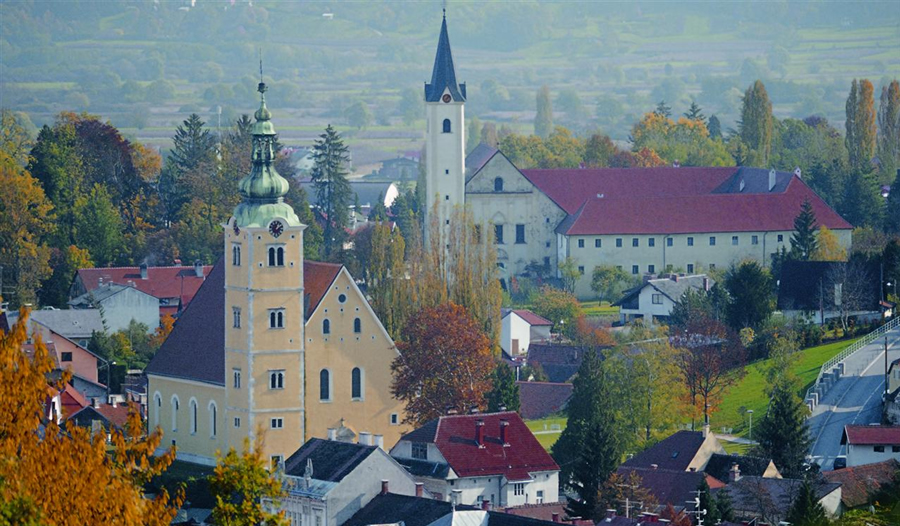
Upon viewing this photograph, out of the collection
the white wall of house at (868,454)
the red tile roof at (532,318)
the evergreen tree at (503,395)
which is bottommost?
the white wall of house at (868,454)

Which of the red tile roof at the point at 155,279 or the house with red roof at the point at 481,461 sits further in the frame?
the red tile roof at the point at 155,279

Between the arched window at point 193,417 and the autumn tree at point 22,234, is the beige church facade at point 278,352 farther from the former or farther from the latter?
the autumn tree at point 22,234

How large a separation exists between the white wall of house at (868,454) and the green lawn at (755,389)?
24.4 ft

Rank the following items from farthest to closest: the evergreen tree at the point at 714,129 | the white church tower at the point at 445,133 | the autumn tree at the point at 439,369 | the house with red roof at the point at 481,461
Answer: the evergreen tree at the point at 714,129 < the white church tower at the point at 445,133 < the autumn tree at the point at 439,369 < the house with red roof at the point at 481,461

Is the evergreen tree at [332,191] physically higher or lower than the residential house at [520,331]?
higher

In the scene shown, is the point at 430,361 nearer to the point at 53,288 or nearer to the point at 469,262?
the point at 469,262

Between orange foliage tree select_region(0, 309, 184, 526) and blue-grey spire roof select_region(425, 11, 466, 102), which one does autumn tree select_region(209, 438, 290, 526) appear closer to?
orange foliage tree select_region(0, 309, 184, 526)

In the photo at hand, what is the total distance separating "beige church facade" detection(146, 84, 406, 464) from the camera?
67.7 metres

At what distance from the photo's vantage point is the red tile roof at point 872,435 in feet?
204

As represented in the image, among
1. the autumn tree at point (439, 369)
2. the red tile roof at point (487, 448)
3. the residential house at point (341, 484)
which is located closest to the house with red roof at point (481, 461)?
the red tile roof at point (487, 448)

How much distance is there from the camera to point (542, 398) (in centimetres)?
7700

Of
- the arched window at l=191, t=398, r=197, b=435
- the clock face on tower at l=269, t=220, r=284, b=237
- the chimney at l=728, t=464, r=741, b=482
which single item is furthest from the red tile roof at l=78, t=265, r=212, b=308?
the chimney at l=728, t=464, r=741, b=482

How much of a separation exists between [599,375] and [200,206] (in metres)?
38.5

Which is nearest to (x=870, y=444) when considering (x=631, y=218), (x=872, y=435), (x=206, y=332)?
(x=872, y=435)
